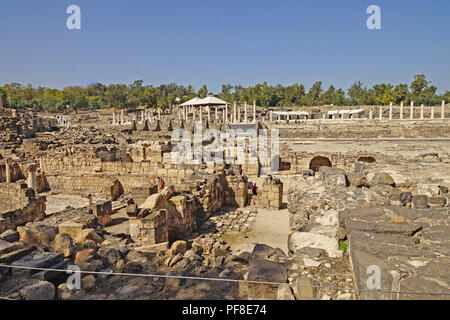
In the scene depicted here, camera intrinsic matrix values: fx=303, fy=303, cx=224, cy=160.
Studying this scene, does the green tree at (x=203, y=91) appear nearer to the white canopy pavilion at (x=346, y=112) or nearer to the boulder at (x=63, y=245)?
the white canopy pavilion at (x=346, y=112)

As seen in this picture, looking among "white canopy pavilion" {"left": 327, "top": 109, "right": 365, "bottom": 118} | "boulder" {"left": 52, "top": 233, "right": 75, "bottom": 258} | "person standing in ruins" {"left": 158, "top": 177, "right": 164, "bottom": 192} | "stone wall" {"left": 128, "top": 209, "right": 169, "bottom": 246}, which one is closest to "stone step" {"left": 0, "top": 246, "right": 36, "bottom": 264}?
"boulder" {"left": 52, "top": 233, "right": 75, "bottom": 258}

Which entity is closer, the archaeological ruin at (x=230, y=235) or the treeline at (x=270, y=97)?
the archaeological ruin at (x=230, y=235)

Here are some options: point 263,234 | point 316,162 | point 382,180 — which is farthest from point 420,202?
point 316,162

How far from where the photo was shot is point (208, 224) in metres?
9.72

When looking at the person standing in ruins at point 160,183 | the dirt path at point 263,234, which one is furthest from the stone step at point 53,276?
the person standing in ruins at point 160,183

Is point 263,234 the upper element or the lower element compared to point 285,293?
lower

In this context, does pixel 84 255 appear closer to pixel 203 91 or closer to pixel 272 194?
pixel 272 194

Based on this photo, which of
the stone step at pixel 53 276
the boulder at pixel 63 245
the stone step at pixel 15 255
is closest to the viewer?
the stone step at pixel 53 276

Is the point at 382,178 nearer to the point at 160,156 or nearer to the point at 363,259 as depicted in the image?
the point at 363,259

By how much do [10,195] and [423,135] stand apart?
30520mm

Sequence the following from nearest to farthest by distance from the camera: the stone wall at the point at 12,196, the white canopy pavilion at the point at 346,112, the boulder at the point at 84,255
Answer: the boulder at the point at 84,255, the stone wall at the point at 12,196, the white canopy pavilion at the point at 346,112
